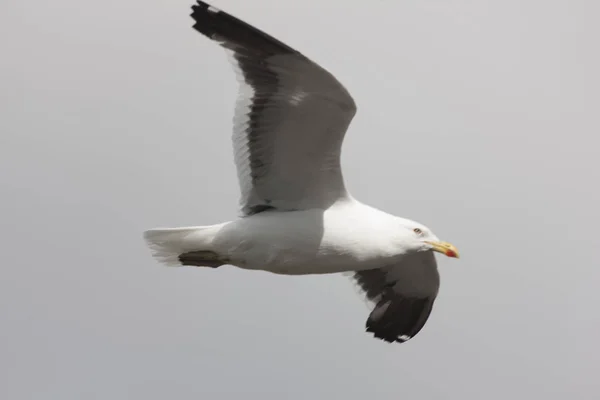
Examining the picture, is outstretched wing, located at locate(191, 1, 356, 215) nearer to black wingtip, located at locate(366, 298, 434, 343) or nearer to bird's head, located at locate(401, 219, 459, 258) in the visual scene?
bird's head, located at locate(401, 219, 459, 258)

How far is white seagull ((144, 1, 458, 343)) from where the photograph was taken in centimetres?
993

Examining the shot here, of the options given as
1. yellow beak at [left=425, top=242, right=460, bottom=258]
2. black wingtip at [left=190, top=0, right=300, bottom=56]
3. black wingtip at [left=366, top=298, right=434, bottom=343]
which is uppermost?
black wingtip at [left=190, top=0, right=300, bottom=56]

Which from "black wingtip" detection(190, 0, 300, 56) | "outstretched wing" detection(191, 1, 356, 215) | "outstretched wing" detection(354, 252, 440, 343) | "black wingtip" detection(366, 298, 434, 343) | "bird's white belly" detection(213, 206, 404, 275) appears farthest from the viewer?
"black wingtip" detection(366, 298, 434, 343)

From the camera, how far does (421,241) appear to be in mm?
10688

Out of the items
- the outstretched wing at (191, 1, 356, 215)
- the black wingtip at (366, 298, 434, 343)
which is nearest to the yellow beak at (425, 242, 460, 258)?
the outstretched wing at (191, 1, 356, 215)

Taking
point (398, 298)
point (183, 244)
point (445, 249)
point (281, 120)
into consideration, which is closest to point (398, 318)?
point (398, 298)

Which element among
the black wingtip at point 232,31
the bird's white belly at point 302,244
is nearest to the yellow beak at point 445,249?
the bird's white belly at point 302,244

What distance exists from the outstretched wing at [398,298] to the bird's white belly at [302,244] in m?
1.75

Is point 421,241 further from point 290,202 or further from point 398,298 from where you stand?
point 398,298

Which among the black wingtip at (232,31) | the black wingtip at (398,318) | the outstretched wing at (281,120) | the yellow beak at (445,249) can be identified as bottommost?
the black wingtip at (398,318)

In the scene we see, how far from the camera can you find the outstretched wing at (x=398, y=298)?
1220 cm

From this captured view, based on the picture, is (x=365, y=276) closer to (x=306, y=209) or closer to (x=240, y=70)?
(x=306, y=209)

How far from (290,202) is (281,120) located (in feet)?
2.74

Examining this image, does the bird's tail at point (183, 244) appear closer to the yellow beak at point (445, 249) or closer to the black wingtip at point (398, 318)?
the yellow beak at point (445, 249)
